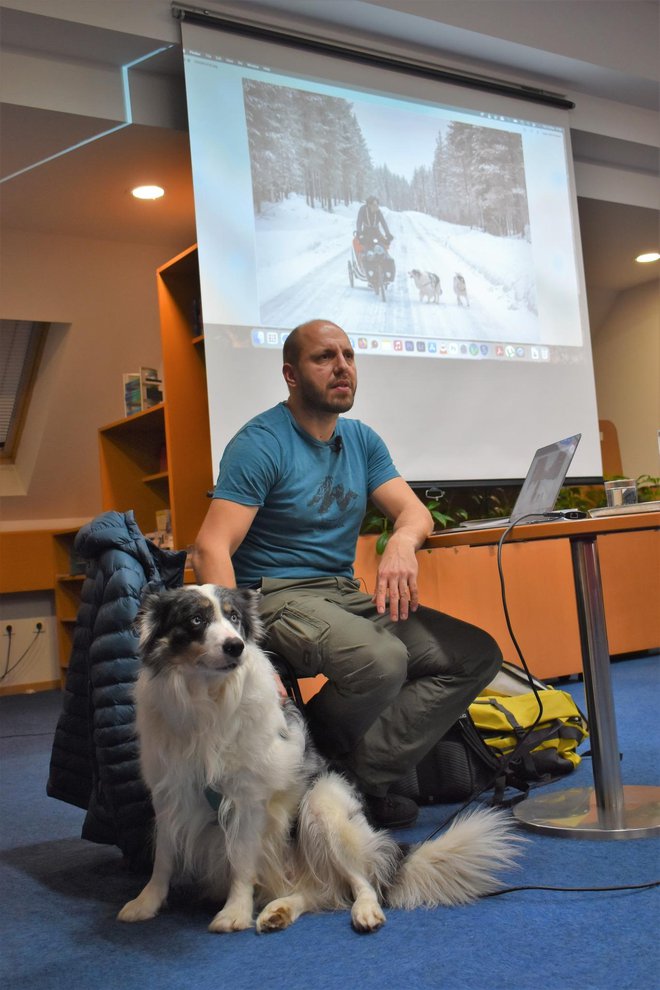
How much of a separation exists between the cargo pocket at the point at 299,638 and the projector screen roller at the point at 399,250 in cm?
181

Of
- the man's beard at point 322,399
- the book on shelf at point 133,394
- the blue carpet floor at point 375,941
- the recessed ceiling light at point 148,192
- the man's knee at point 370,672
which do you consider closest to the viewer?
the blue carpet floor at point 375,941

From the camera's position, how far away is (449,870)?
65.2 inches

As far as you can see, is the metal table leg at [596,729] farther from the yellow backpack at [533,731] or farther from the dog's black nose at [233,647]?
the dog's black nose at [233,647]

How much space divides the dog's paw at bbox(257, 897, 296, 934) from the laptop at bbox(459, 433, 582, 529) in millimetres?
871

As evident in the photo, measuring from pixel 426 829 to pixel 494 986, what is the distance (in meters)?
0.83

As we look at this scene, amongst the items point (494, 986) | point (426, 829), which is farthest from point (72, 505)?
point (494, 986)

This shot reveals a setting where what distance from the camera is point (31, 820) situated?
259 centimetres

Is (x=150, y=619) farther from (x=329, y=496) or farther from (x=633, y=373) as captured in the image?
(x=633, y=373)

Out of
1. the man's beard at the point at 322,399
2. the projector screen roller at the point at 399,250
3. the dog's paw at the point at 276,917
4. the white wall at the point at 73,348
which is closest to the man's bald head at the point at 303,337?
the man's beard at the point at 322,399

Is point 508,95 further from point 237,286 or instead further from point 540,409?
point 237,286

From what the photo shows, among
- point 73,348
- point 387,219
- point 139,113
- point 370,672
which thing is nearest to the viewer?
point 370,672

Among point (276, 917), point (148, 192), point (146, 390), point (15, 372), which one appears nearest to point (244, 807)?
point (276, 917)

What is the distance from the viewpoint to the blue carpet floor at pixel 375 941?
1.37m

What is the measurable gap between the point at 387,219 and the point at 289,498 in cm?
267
